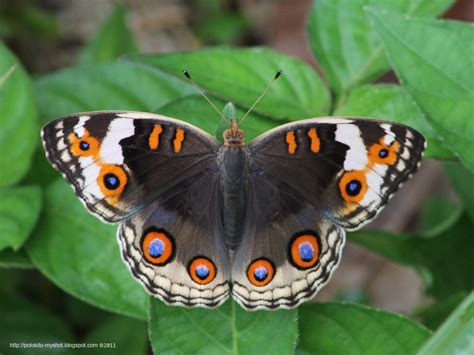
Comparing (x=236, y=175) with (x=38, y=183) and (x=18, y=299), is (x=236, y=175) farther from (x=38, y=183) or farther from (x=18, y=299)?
(x=18, y=299)

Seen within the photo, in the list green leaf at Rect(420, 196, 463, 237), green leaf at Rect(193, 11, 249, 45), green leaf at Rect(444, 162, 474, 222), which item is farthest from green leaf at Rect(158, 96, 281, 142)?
green leaf at Rect(193, 11, 249, 45)

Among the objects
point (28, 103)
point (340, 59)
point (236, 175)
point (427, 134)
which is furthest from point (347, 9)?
point (28, 103)

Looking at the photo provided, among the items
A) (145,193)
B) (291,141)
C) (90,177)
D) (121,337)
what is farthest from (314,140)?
(121,337)

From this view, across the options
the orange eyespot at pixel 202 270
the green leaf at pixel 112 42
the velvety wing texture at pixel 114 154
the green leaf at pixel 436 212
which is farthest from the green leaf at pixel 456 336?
the green leaf at pixel 112 42

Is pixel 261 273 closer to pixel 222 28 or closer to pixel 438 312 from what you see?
pixel 438 312

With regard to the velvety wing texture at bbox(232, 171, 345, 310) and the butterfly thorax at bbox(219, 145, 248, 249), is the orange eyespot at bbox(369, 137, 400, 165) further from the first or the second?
the butterfly thorax at bbox(219, 145, 248, 249)
